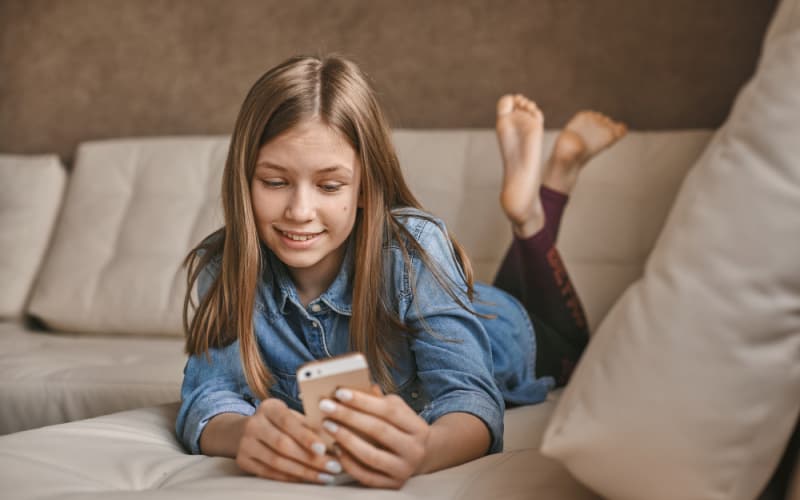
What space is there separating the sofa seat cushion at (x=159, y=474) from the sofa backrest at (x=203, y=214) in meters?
0.87

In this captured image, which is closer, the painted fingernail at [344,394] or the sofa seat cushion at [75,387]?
the painted fingernail at [344,394]

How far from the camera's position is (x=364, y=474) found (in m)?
0.72

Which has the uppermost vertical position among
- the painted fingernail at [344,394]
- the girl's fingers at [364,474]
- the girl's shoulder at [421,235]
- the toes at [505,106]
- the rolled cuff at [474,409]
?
the toes at [505,106]

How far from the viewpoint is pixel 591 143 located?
62.3 inches

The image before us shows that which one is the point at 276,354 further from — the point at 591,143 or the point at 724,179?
the point at 591,143

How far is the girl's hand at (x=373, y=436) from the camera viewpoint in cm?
71

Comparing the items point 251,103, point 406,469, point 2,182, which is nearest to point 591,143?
point 251,103

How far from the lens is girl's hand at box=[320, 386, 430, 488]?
71 cm

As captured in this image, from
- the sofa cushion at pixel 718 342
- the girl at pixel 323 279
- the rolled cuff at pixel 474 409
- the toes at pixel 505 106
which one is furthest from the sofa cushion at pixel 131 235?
the sofa cushion at pixel 718 342

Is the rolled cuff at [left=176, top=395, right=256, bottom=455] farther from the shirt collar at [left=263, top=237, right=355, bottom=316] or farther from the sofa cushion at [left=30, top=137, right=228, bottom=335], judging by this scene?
the sofa cushion at [left=30, top=137, right=228, bottom=335]

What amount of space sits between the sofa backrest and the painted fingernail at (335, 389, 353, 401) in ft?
3.17

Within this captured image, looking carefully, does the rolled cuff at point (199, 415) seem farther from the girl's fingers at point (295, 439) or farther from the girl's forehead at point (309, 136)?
the girl's forehead at point (309, 136)

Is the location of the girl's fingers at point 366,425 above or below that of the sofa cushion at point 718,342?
below

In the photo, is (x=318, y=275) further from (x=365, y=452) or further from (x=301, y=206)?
(x=365, y=452)
